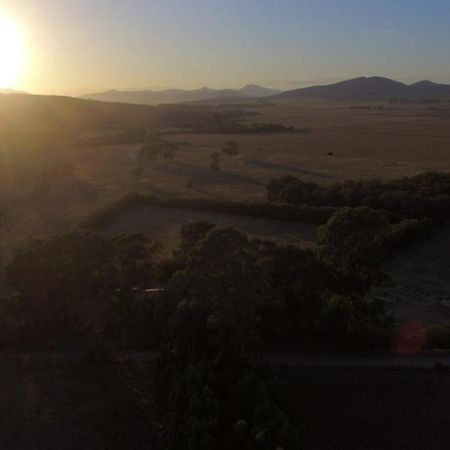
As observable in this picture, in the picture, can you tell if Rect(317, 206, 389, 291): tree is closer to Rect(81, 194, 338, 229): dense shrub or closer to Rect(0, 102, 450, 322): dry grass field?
Rect(0, 102, 450, 322): dry grass field

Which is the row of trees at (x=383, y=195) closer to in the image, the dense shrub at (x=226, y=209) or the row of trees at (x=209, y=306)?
the dense shrub at (x=226, y=209)

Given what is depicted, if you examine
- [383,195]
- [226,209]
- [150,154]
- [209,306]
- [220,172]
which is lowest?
[220,172]

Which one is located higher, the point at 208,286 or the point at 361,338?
the point at 208,286

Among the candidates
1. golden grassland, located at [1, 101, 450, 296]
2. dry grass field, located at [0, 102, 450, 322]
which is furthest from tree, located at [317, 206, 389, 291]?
golden grassland, located at [1, 101, 450, 296]

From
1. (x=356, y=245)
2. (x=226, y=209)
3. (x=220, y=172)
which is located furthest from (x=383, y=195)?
(x=220, y=172)

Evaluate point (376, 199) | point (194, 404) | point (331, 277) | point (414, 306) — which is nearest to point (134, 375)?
point (194, 404)

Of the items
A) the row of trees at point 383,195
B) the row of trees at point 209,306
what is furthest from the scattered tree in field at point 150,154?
the row of trees at point 209,306

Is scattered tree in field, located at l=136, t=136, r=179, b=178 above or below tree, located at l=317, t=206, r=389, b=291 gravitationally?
below

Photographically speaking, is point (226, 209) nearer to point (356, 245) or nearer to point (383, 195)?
point (383, 195)

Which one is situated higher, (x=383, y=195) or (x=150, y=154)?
(x=150, y=154)

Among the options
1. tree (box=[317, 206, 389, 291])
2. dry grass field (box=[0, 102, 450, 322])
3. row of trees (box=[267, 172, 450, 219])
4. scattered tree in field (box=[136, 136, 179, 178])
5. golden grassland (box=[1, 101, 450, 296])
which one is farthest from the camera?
scattered tree in field (box=[136, 136, 179, 178])

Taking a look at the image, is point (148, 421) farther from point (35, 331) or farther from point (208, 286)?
point (35, 331)
